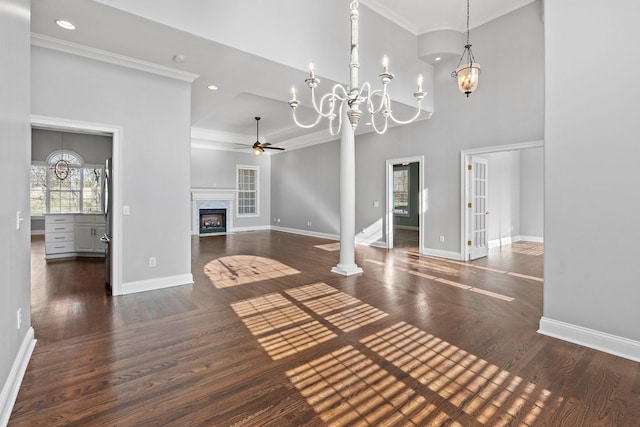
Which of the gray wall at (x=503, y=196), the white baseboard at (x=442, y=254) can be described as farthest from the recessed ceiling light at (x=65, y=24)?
the gray wall at (x=503, y=196)

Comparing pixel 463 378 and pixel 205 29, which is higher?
pixel 205 29

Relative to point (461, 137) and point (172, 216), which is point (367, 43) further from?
point (172, 216)

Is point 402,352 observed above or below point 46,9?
below

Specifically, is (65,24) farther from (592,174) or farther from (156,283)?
(592,174)

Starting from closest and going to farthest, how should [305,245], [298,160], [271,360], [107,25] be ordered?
[271,360], [107,25], [305,245], [298,160]

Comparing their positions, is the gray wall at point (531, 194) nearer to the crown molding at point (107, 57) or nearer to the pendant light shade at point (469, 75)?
the pendant light shade at point (469, 75)

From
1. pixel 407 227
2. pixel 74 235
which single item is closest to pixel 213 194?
pixel 74 235

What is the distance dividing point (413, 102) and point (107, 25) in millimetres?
4557

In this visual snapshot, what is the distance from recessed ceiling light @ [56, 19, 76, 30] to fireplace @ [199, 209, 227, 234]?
7.24m

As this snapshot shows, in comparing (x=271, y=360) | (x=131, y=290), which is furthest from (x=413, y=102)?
(x=131, y=290)

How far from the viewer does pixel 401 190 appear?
1177 cm

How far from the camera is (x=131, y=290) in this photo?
3857mm

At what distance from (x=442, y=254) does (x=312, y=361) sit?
462 cm

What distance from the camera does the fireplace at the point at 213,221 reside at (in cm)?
996
